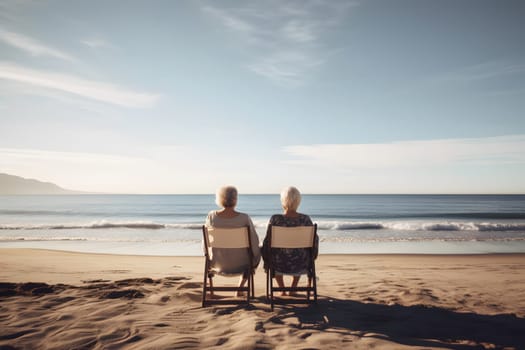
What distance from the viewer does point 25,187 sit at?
543ft

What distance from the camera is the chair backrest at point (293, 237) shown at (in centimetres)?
423

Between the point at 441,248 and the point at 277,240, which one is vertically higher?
the point at 277,240

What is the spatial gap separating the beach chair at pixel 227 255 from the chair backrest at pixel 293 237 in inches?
14.2

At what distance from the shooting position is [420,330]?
3.50 meters

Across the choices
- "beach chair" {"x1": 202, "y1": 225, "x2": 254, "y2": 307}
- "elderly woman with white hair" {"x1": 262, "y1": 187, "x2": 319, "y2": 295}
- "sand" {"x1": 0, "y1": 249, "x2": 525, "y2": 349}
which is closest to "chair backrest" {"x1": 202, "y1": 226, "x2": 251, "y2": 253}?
"beach chair" {"x1": 202, "y1": 225, "x2": 254, "y2": 307}

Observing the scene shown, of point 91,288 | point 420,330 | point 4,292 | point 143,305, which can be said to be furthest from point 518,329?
point 4,292

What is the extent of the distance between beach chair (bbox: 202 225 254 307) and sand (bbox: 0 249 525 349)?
0.82ft

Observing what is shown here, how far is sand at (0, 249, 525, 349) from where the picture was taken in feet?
10.4

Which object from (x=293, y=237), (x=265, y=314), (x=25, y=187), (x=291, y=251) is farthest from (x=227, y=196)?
(x=25, y=187)

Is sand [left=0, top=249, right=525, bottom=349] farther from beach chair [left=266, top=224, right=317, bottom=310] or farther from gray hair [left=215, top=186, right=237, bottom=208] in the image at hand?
gray hair [left=215, top=186, right=237, bottom=208]

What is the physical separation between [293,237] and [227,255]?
3.21 feet

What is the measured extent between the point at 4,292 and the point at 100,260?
4.26m

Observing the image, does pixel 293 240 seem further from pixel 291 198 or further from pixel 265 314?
pixel 265 314

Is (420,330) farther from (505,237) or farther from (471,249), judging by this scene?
(505,237)
